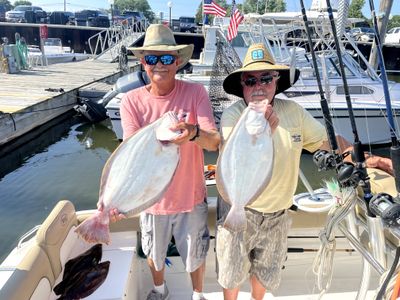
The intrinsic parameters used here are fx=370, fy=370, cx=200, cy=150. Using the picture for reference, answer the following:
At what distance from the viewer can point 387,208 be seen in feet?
5.25

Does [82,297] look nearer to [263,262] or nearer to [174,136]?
[263,262]

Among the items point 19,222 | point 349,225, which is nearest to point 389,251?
point 349,225

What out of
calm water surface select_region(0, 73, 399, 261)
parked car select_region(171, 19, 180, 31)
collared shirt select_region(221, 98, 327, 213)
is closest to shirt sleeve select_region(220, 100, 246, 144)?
collared shirt select_region(221, 98, 327, 213)

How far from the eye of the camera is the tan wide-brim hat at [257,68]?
2020 millimetres

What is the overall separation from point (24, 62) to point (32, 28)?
21361 millimetres

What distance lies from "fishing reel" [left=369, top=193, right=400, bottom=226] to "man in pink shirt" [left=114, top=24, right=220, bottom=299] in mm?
837

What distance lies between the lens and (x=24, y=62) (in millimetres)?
17688

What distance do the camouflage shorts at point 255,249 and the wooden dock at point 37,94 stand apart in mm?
8674

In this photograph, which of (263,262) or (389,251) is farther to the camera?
(263,262)

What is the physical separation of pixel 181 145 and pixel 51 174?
729 centimetres

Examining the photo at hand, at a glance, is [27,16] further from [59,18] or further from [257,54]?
[257,54]

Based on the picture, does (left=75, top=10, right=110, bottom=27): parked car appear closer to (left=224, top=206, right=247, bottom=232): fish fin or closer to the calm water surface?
the calm water surface

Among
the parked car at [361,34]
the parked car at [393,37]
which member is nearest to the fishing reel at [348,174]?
the parked car at [361,34]

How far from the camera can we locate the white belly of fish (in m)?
1.79
